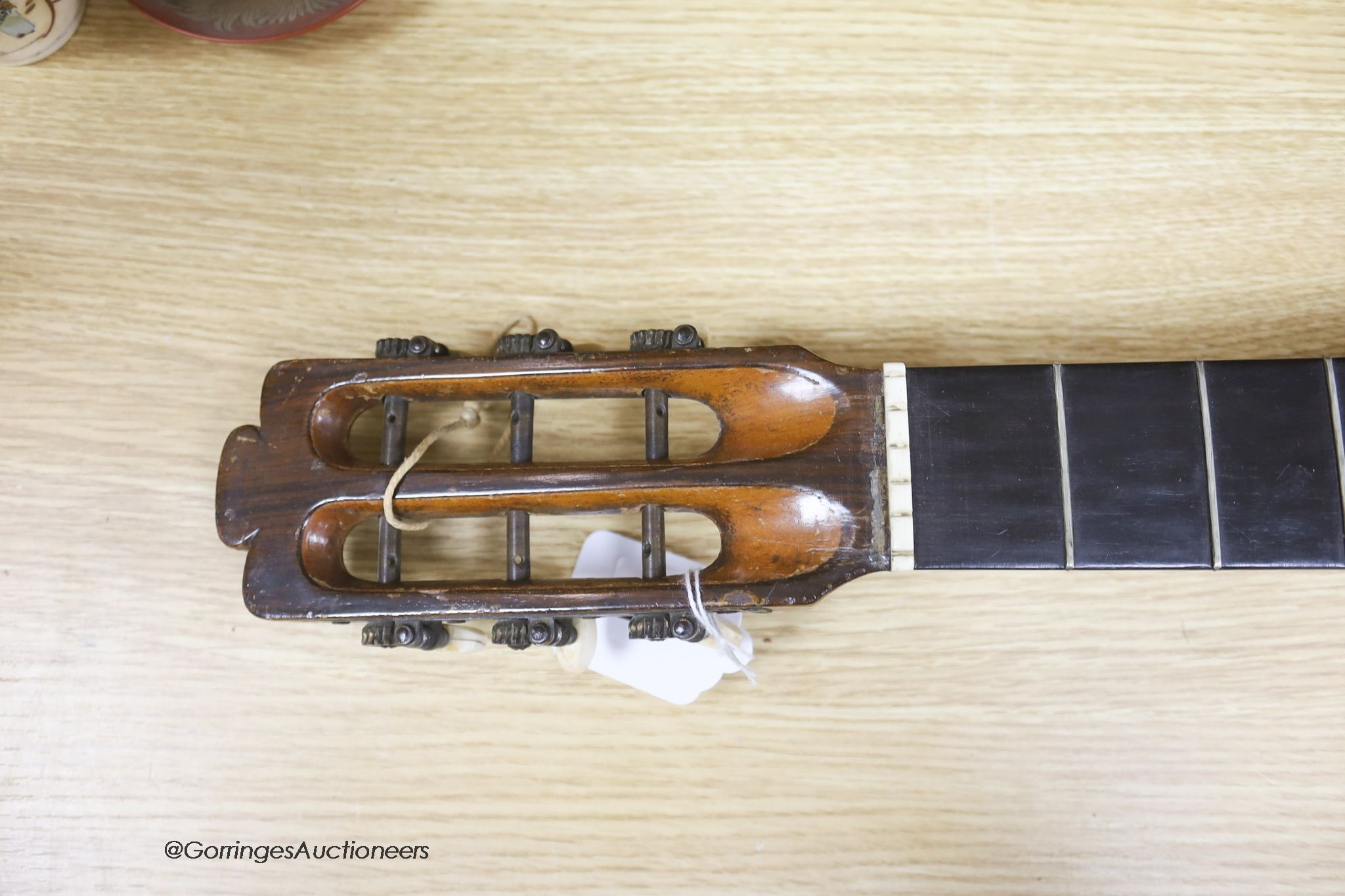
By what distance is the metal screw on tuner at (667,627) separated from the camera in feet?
2.69

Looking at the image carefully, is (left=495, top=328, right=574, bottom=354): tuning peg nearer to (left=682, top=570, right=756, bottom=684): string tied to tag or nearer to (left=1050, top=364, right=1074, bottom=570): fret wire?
(left=682, top=570, right=756, bottom=684): string tied to tag

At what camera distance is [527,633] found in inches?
33.2

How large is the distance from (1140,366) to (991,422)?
0.54 ft


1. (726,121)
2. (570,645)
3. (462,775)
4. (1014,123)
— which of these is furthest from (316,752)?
(1014,123)

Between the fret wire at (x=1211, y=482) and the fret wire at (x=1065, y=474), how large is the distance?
0.43 feet

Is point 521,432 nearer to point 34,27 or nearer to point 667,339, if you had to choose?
point 667,339

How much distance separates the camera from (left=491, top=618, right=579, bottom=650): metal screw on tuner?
0.84m

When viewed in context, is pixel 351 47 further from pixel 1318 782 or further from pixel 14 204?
pixel 1318 782

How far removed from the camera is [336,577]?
897mm

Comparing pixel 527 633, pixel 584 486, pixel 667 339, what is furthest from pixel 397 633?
pixel 667 339

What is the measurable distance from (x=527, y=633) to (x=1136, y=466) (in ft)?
2.00

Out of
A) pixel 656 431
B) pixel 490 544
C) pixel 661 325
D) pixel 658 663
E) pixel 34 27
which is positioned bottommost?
pixel 658 663

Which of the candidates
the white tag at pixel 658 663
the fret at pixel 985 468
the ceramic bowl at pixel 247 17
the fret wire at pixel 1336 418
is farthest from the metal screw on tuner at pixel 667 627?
the ceramic bowl at pixel 247 17

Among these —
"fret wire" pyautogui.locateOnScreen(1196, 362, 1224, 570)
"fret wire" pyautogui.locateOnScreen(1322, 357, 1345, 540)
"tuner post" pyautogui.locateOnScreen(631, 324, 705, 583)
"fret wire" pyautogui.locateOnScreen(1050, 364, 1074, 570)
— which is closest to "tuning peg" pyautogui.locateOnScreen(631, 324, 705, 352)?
"tuner post" pyautogui.locateOnScreen(631, 324, 705, 583)
